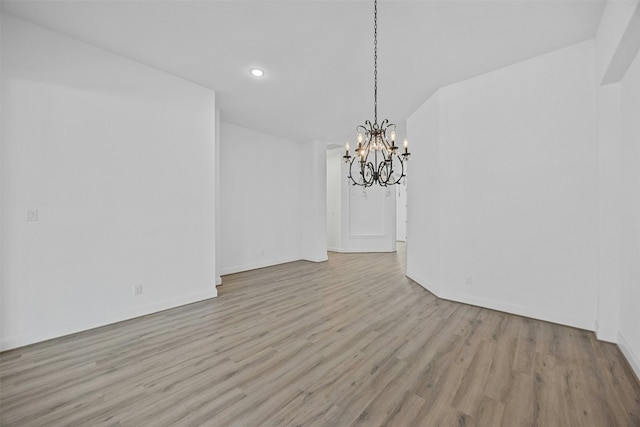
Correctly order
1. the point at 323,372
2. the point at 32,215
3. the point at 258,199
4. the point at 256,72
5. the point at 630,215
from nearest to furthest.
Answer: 1. the point at 323,372
2. the point at 630,215
3. the point at 32,215
4. the point at 256,72
5. the point at 258,199

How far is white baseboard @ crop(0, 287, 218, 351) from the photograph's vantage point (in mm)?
2270

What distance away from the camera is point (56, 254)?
2471 millimetres

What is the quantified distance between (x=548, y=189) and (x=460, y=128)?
1.28 metres

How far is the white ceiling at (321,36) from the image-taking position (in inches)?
84.4

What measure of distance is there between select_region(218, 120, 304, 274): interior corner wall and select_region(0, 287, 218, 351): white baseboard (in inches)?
58.4

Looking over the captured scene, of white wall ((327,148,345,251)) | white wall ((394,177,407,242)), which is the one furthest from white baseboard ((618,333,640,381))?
white wall ((394,177,407,242))

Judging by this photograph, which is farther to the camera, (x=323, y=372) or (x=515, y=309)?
(x=515, y=309)

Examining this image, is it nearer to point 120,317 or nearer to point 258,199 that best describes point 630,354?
point 120,317

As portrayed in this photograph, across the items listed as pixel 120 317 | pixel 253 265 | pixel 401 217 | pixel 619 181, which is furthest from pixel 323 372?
pixel 401 217

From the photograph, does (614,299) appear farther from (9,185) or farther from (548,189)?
(9,185)

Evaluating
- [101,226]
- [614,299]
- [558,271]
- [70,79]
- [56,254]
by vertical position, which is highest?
[70,79]

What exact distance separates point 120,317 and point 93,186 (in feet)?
4.98

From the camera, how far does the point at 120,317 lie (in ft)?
9.36

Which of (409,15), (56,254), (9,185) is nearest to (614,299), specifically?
(409,15)
